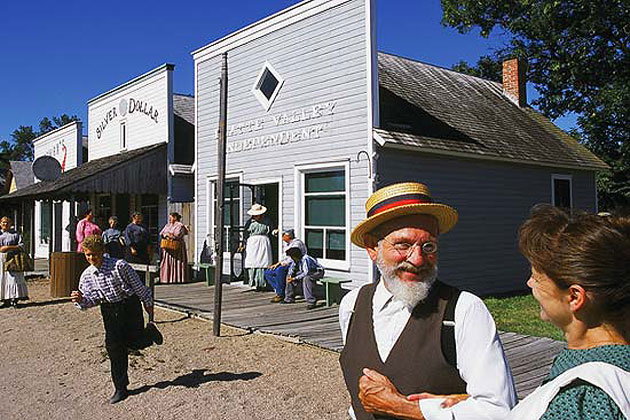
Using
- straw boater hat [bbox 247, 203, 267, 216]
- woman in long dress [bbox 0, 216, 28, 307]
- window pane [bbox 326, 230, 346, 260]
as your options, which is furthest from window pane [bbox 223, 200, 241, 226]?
woman in long dress [bbox 0, 216, 28, 307]

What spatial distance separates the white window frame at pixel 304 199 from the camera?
Answer: 33.9 feet

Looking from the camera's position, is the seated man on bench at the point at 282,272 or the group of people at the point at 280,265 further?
the seated man on bench at the point at 282,272

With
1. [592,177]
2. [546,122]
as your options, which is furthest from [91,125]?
[592,177]

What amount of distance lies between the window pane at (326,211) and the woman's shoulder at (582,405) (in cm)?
923

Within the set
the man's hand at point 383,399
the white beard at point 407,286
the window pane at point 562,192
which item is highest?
the window pane at point 562,192

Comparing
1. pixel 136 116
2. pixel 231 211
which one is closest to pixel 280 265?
pixel 231 211

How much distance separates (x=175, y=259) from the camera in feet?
45.1

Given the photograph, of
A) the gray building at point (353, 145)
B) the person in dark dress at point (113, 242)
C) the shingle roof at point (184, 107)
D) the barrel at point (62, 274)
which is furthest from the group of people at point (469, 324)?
the shingle roof at point (184, 107)

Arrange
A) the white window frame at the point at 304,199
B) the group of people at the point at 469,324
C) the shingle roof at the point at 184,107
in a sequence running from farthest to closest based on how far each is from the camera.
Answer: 1. the shingle roof at the point at 184,107
2. the white window frame at the point at 304,199
3. the group of people at the point at 469,324

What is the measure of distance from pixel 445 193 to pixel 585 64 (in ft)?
35.5

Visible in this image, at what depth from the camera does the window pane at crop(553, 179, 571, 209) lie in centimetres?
1428

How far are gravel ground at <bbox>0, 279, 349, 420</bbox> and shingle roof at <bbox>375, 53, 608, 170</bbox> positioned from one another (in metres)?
4.62

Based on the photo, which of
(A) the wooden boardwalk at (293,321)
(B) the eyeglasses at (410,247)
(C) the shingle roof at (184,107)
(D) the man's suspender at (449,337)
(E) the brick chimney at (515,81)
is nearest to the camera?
(D) the man's suspender at (449,337)

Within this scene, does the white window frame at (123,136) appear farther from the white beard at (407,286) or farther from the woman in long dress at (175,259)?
the white beard at (407,286)
